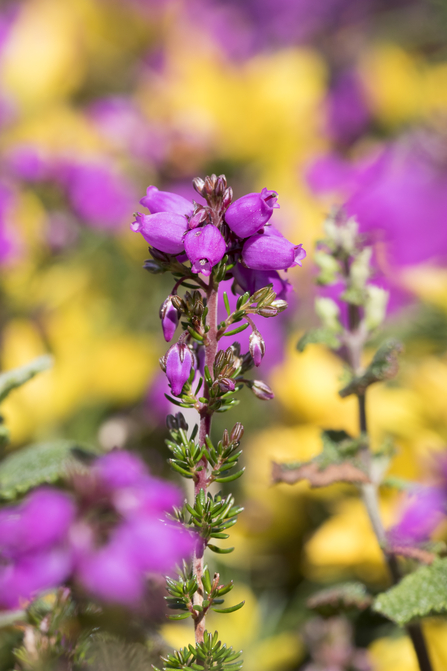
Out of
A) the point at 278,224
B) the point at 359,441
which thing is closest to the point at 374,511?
the point at 359,441

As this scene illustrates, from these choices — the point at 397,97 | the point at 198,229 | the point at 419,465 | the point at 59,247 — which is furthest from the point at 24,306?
the point at 397,97

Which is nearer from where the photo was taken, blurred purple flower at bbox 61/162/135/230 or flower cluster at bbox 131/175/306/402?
flower cluster at bbox 131/175/306/402

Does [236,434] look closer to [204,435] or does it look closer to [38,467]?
[204,435]

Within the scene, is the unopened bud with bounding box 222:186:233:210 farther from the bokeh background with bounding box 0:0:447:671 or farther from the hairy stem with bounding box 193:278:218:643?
the bokeh background with bounding box 0:0:447:671

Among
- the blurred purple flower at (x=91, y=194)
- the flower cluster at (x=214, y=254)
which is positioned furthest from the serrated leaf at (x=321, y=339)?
the blurred purple flower at (x=91, y=194)

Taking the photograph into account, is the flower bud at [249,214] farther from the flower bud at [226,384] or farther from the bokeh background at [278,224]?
the bokeh background at [278,224]


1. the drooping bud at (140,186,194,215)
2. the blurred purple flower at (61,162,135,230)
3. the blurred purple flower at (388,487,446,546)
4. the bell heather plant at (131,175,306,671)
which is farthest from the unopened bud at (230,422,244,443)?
the blurred purple flower at (61,162,135,230)
